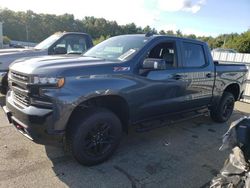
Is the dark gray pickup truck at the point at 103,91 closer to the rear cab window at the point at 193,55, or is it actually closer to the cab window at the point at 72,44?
the rear cab window at the point at 193,55

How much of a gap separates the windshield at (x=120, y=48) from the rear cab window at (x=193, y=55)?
980mm

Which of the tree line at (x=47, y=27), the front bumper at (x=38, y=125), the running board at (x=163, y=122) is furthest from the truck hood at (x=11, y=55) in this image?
the tree line at (x=47, y=27)

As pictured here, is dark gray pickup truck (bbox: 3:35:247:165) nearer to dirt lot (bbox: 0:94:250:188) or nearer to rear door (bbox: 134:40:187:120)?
rear door (bbox: 134:40:187:120)

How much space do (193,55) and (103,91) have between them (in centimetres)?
259

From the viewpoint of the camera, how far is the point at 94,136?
3.77m

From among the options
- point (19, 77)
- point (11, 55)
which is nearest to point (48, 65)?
point (19, 77)

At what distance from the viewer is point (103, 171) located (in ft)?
12.2

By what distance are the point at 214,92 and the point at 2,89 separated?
5124 millimetres

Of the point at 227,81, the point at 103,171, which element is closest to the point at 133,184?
the point at 103,171

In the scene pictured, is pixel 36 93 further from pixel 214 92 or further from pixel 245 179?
pixel 214 92

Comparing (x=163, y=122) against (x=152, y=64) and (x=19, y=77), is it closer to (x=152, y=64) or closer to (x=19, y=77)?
(x=152, y=64)

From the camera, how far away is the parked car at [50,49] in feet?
22.1

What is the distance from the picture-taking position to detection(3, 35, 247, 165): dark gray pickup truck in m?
3.29

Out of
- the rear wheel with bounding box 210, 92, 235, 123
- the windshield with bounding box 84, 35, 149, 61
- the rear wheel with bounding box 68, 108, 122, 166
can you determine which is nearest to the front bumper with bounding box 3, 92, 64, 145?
the rear wheel with bounding box 68, 108, 122, 166
